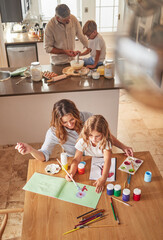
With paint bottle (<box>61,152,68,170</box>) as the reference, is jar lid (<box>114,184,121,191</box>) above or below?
below

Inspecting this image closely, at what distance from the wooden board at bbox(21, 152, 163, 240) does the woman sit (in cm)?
31

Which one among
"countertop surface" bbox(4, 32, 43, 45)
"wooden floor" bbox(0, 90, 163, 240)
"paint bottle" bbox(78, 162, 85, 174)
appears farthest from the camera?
"countertop surface" bbox(4, 32, 43, 45)

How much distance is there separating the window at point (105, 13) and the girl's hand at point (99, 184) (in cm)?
477

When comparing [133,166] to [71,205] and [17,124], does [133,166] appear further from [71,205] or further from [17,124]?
[17,124]

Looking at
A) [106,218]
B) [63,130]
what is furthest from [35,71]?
[106,218]

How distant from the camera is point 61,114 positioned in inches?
71.1

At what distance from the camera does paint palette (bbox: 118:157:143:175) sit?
1687 mm

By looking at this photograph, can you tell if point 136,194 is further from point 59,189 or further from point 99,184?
point 59,189

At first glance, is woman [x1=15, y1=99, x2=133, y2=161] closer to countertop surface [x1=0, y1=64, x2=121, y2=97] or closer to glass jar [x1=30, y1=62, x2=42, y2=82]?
countertop surface [x1=0, y1=64, x2=121, y2=97]

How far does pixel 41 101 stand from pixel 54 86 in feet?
1.05

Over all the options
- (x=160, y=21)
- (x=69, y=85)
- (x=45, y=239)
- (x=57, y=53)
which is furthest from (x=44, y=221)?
(x=57, y=53)

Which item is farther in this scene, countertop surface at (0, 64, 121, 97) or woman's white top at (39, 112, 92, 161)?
countertop surface at (0, 64, 121, 97)

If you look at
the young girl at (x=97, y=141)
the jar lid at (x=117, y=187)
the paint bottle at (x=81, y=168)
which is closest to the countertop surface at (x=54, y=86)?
the young girl at (x=97, y=141)

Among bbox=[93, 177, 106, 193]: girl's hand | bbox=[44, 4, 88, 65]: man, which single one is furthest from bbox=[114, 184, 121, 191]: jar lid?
bbox=[44, 4, 88, 65]: man
